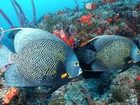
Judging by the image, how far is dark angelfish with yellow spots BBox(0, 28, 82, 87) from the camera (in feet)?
8.19

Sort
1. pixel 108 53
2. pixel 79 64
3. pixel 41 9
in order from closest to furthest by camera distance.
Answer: pixel 79 64
pixel 108 53
pixel 41 9

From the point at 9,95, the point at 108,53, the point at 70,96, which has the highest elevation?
the point at 108,53

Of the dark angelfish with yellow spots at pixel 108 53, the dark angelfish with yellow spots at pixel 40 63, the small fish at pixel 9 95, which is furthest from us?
the small fish at pixel 9 95

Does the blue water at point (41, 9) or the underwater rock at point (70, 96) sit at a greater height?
the underwater rock at point (70, 96)

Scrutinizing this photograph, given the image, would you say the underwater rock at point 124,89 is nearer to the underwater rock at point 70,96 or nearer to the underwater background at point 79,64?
the underwater background at point 79,64

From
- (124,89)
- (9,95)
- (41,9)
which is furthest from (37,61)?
(41,9)

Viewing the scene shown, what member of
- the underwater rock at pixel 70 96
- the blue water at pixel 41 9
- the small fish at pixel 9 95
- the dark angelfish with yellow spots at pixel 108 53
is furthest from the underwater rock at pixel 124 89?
the blue water at pixel 41 9

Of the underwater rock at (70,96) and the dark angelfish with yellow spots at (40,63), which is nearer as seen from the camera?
the dark angelfish with yellow spots at (40,63)

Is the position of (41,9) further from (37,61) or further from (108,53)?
(37,61)

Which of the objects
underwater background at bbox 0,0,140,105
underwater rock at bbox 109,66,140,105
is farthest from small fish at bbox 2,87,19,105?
underwater rock at bbox 109,66,140,105

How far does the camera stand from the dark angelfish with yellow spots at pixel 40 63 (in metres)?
2.50

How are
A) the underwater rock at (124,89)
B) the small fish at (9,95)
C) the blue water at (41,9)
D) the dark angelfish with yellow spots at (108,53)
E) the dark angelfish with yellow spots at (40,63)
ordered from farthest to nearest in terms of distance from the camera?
the blue water at (41,9), the underwater rock at (124,89), the small fish at (9,95), the dark angelfish with yellow spots at (108,53), the dark angelfish with yellow spots at (40,63)

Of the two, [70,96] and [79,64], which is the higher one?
[79,64]

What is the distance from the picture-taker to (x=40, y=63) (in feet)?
8.20
